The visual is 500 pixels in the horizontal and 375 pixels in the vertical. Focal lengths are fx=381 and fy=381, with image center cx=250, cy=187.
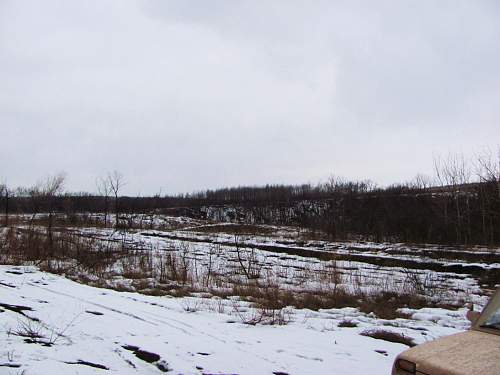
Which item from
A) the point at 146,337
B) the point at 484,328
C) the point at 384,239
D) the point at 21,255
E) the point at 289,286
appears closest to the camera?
the point at 484,328

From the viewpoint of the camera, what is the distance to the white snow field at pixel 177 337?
4465 mm

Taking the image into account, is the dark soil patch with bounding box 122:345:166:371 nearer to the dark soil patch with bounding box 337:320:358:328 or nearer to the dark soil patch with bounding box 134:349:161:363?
the dark soil patch with bounding box 134:349:161:363

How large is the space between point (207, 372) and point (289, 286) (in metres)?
7.78

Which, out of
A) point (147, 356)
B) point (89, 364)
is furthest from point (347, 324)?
point (89, 364)

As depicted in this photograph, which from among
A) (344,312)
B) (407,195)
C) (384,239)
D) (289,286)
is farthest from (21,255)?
(407,195)

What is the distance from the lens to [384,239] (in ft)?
100

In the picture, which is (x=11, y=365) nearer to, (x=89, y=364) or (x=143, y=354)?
(x=89, y=364)

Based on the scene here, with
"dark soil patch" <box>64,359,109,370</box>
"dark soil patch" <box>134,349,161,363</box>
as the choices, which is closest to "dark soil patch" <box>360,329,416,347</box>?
"dark soil patch" <box>134,349,161,363</box>

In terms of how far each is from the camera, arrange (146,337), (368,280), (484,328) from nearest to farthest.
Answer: (484,328) → (146,337) → (368,280)

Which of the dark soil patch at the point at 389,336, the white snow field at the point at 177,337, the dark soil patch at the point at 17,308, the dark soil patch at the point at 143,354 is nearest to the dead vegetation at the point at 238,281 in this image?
the white snow field at the point at 177,337

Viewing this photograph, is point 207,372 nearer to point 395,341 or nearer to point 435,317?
point 395,341

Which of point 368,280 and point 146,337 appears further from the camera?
point 368,280

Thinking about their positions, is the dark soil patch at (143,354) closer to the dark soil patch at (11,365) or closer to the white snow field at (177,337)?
the white snow field at (177,337)

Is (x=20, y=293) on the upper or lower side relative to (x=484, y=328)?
lower
